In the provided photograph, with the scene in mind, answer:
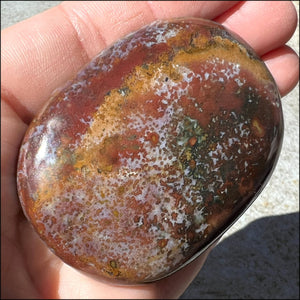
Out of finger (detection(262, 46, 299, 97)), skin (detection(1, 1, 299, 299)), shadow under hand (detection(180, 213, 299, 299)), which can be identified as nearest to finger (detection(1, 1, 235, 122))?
skin (detection(1, 1, 299, 299))

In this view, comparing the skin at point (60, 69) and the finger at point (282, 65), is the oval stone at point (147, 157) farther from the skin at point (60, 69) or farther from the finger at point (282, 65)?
the finger at point (282, 65)

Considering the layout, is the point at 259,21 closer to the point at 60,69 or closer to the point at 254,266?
the point at 60,69

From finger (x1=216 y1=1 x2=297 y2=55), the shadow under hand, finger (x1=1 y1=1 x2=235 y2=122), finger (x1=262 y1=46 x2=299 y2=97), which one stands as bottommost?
the shadow under hand

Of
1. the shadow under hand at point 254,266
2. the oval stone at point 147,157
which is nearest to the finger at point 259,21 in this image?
the oval stone at point 147,157

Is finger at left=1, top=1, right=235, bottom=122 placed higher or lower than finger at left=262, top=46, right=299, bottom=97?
higher

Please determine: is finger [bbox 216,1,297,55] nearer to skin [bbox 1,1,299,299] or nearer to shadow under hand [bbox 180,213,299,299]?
skin [bbox 1,1,299,299]

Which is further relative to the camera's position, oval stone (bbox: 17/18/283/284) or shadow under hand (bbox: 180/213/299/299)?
shadow under hand (bbox: 180/213/299/299)
